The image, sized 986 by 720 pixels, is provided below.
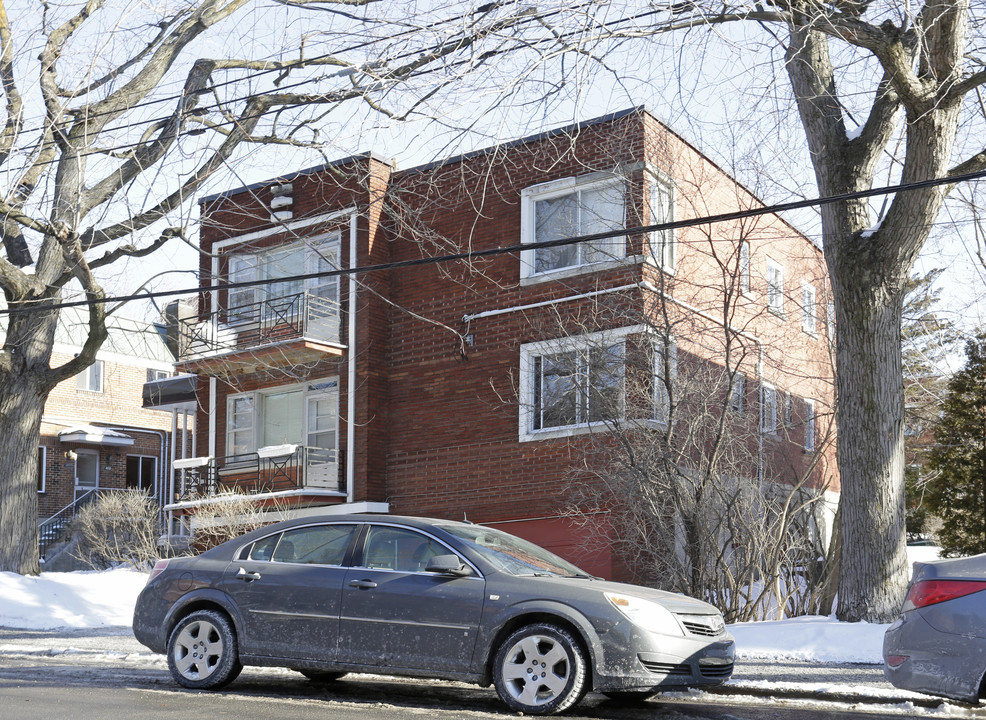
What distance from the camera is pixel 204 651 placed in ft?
28.7

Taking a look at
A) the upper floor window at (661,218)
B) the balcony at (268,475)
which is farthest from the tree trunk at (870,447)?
the balcony at (268,475)

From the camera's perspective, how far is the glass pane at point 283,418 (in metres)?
23.1

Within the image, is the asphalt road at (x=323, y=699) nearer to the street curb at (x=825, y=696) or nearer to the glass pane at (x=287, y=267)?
the street curb at (x=825, y=696)

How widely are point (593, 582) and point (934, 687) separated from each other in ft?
8.04

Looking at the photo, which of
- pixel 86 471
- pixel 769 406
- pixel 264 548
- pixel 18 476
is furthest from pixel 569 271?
pixel 86 471

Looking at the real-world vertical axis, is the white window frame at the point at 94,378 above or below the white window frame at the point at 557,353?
above

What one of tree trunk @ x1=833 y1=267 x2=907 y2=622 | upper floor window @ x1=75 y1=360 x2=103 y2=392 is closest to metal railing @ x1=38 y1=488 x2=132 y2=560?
upper floor window @ x1=75 y1=360 x2=103 y2=392

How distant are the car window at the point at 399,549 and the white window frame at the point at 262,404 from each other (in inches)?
533

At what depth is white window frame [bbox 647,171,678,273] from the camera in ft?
52.6

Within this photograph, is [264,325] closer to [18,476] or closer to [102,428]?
[18,476]

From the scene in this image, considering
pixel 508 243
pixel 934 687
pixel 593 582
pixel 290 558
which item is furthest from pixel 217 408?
pixel 934 687

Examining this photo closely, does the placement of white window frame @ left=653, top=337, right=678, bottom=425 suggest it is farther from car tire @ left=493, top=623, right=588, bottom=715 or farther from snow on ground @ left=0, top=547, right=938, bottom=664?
car tire @ left=493, top=623, right=588, bottom=715

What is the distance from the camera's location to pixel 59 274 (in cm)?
1855

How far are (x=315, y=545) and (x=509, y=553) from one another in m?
1.61
